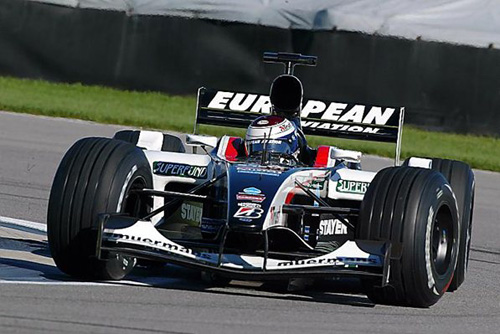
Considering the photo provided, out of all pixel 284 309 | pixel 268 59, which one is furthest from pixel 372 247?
pixel 268 59

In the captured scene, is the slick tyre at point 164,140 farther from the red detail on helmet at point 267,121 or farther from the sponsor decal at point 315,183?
Answer: the sponsor decal at point 315,183

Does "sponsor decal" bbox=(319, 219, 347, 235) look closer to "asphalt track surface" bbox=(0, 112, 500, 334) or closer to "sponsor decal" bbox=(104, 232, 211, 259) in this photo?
"asphalt track surface" bbox=(0, 112, 500, 334)

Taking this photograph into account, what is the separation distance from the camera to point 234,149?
8789mm

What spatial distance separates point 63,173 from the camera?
7496mm

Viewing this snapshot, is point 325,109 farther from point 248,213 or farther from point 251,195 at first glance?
point 248,213

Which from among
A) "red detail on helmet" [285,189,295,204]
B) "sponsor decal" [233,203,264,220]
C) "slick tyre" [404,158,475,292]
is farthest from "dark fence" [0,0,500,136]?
"sponsor decal" [233,203,264,220]

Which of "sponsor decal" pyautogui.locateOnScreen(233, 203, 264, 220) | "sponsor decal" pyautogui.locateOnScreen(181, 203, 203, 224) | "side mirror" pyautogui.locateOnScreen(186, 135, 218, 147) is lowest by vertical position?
"sponsor decal" pyautogui.locateOnScreen(181, 203, 203, 224)

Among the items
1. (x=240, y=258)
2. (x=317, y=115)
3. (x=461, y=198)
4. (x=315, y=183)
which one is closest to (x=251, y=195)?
(x=240, y=258)

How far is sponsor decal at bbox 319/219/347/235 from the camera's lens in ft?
26.5

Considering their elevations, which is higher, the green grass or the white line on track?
the green grass

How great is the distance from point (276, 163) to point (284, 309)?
1.63m

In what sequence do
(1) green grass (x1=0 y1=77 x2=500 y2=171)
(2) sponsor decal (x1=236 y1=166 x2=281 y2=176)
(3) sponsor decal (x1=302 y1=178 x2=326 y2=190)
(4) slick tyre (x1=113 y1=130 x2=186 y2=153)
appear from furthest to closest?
(1) green grass (x1=0 y1=77 x2=500 y2=171)
(4) slick tyre (x1=113 y1=130 x2=186 y2=153)
(3) sponsor decal (x1=302 y1=178 x2=326 y2=190)
(2) sponsor decal (x1=236 y1=166 x2=281 y2=176)

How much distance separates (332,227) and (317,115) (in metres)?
1.59

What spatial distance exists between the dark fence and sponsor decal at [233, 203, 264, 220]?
11.2 metres
